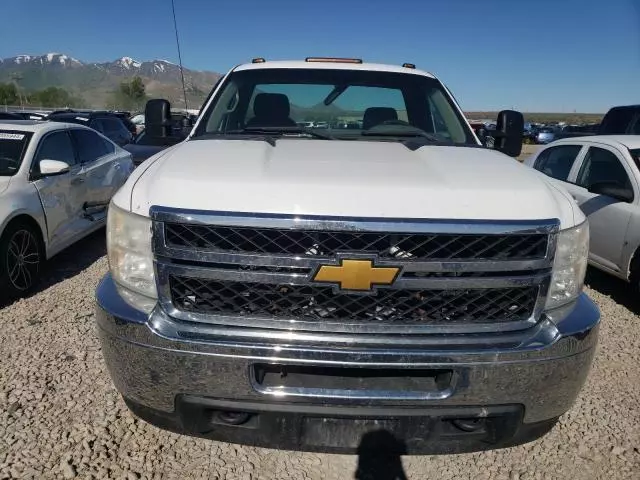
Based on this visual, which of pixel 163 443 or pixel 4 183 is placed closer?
pixel 163 443

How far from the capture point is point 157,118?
3482mm

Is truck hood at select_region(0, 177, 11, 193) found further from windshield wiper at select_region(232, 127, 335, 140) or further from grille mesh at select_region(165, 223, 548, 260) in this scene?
grille mesh at select_region(165, 223, 548, 260)

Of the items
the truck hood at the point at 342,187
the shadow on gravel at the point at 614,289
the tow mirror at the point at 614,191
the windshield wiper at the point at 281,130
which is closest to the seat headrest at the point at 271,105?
the windshield wiper at the point at 281,130

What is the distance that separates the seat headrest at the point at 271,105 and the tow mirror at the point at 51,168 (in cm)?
308

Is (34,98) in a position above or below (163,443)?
below

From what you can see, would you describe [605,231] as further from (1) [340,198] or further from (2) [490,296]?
(1) [340,198]

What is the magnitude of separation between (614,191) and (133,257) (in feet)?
16.7

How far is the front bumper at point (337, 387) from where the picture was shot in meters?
1.92

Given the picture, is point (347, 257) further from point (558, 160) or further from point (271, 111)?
point (558, 160)

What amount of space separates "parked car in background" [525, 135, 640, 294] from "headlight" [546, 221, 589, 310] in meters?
3.47

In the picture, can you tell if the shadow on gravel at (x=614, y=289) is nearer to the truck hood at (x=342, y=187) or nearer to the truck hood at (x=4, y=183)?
the truck hood at (x=342, y=187)

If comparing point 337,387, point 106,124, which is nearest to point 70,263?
point 337,387

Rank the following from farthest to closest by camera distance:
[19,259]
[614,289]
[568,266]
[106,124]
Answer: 1. [106,124]
2. [614,289]
3. [19,259]
4. [568,266]

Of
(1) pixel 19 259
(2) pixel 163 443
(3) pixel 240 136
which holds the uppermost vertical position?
(3) pixel 240 136
